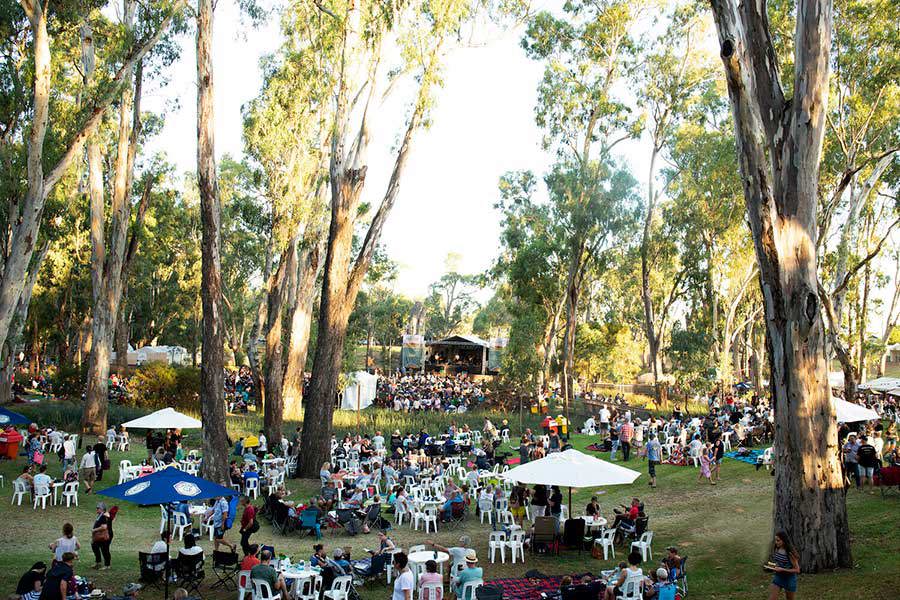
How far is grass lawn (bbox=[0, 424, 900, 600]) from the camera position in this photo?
8.29 meters

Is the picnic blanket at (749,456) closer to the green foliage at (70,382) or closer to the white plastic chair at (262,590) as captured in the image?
the white plastic chair at (262,590)

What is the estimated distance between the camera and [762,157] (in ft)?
28.1

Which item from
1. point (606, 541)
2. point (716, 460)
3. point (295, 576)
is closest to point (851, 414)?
point (716, 460)

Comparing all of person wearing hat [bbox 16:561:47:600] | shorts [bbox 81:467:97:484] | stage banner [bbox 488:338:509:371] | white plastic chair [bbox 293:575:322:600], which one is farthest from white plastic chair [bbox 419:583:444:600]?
stage banner [bbox 488:338:509:371]

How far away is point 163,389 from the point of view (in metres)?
25.6

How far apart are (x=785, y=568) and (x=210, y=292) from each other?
11.8m

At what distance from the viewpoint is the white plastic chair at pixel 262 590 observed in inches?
297

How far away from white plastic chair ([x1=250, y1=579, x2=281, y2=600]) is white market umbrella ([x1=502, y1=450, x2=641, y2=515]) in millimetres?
4012

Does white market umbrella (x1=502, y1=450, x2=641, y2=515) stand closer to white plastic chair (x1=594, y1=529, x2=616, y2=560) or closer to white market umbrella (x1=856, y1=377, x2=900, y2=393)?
white plastic chair (x1=594, y1=529, x2=616, y2=560)

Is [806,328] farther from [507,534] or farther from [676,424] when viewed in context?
[676,424]

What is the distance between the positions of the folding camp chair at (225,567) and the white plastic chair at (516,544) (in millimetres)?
3899

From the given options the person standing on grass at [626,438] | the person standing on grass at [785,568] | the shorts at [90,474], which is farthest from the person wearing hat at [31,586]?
the person standing on grass at [626,438]

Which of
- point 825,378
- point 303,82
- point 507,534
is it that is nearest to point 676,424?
point 507,534

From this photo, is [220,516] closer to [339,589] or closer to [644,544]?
[339,589]
